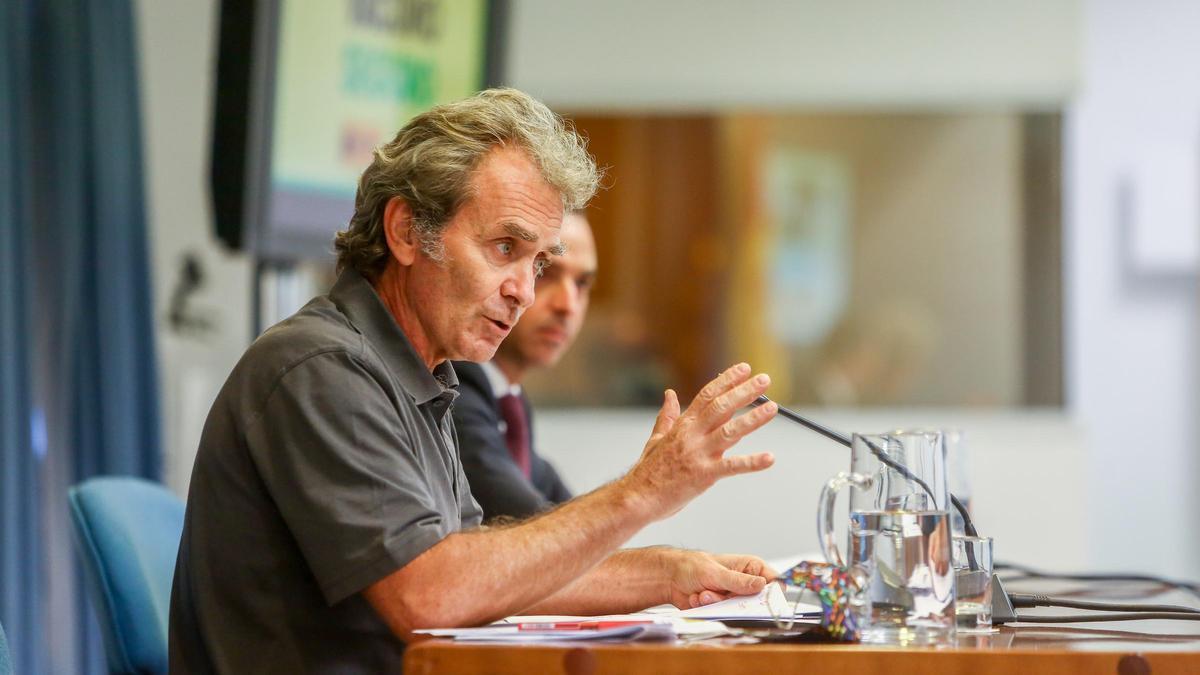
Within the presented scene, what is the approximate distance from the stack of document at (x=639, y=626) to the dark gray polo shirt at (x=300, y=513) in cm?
11

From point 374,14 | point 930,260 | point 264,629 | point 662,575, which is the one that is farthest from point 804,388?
point 264,629

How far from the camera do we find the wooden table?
1015mm

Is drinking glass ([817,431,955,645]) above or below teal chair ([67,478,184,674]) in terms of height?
above

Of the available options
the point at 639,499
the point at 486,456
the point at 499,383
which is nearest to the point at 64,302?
the point at 499,383

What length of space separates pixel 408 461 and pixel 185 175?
3.03m

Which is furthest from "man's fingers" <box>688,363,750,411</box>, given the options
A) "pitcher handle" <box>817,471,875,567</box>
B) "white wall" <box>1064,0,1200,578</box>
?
"white wall" <box>1064,0,1200,578</box>

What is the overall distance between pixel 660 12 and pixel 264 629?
3.30 meters

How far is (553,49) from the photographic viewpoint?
420 cm

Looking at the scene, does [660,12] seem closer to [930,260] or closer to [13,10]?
[930,260]

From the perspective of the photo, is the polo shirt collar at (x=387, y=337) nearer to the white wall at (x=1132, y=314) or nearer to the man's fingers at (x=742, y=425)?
the man's fingers at (x=742, y=425)

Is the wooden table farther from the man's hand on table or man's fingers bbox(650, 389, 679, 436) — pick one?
the man's hand on table

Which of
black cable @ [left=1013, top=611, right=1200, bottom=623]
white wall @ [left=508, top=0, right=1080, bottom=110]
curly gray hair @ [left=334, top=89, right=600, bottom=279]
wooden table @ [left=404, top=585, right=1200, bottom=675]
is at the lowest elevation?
black cable @ [left=1013, top=611, right=1200, bottom=623]

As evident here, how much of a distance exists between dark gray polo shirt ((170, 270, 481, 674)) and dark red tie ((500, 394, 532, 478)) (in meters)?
1.02

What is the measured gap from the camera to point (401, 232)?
1461 millimetres
